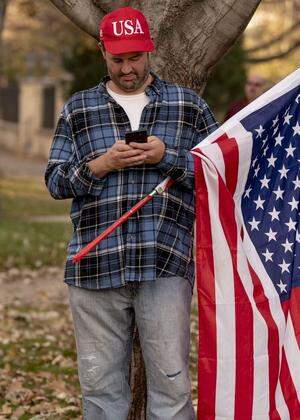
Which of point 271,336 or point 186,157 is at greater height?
point 186,157

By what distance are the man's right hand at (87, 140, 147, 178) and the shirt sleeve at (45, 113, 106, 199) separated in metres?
0.04

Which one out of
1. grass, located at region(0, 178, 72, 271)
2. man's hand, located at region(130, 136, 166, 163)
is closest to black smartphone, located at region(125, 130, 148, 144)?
man's hand, located at region(130, 136, 166, 163)

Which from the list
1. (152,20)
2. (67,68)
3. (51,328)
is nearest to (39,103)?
(67,68)

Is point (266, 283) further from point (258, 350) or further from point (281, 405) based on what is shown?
point (281, 405)

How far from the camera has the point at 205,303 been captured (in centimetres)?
404

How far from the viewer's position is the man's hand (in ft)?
12.5

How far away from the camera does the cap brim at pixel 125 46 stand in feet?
12.9

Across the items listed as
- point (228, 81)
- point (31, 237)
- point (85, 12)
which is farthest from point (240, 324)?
point (228, 81)

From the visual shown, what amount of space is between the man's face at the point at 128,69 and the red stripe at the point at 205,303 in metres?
0.47

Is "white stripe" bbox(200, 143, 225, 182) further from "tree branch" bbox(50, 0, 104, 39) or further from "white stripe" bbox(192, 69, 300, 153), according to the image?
"tree branch" bbox(50, 0, 104, 39)

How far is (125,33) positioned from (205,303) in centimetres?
116

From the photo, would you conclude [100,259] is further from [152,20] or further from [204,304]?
[152,20]

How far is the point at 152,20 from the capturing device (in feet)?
15.4

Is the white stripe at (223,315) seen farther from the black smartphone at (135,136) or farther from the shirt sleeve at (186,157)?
the black smartphone at (135,136)
